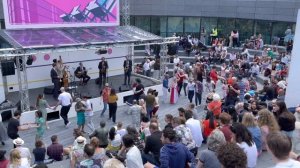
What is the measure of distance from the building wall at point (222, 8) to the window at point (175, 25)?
0.77 m

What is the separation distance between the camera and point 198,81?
15.1 m

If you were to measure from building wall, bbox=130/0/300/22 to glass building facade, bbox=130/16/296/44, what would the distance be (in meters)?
0.72

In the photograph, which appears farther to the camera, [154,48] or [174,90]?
[154,48]

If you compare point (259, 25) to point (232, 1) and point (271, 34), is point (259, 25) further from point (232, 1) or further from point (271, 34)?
point (232, 1)

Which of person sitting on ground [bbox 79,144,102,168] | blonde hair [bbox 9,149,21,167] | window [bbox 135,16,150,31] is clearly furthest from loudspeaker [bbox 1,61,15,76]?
window [bbox 135,16,150,31]

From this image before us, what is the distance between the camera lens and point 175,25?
1094 inches

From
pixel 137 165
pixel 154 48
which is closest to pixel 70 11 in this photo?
pixel 154 48

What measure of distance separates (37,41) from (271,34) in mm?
18469

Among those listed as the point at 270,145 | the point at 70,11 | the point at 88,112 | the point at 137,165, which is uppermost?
the point at 70,11

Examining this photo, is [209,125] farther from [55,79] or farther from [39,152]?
[55,79]

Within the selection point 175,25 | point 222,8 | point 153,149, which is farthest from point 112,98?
point 222,8

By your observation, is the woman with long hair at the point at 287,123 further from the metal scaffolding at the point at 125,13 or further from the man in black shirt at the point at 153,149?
the metal scaffolding at the point at 125,13

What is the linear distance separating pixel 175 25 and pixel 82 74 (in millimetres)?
12740

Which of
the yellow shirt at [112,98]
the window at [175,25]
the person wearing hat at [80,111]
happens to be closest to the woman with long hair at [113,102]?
the yellow shirt at [112,98]
